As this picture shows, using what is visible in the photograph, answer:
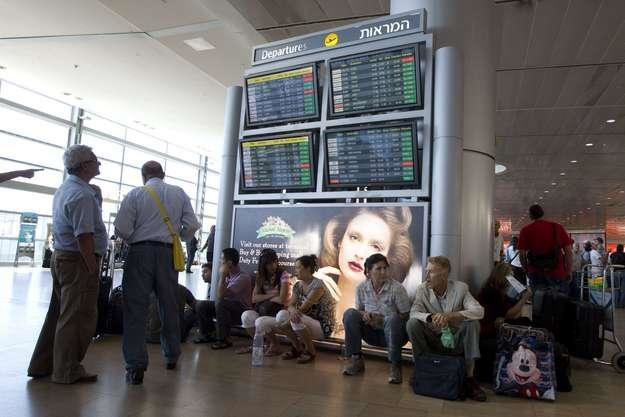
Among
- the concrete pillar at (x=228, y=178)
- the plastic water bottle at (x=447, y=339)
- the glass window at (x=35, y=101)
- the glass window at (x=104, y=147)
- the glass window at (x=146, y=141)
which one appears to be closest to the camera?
the plastic water bottle at (x=447, y=339)

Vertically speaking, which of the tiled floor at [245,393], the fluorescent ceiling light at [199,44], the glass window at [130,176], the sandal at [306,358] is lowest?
the tiled floor at [245,393]

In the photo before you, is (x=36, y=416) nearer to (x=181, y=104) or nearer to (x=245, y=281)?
(x=245, y=281)

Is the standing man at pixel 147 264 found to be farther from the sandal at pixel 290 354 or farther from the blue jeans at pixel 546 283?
the blue jeans at pixel 546 283

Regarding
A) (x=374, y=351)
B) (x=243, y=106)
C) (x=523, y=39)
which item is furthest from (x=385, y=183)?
(x=523, y=39)

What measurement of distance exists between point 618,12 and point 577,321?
4.96 meters

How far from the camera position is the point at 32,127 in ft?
50.6

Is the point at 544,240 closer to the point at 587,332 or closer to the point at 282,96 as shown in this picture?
the point at 587,332

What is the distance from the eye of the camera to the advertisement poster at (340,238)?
4.54 meters

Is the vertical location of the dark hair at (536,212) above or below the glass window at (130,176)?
below

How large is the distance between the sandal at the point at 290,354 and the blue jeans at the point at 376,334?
70cm

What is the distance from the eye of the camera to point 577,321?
474 centimetres

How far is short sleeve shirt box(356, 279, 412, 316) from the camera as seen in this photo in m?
4.07

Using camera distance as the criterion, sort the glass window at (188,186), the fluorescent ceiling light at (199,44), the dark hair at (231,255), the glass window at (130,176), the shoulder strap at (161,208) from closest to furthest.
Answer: the shoulder strap at (161,208)
the dark hair at (231,255)
the fluorescent ceiling light at (199,44)
the glass window at (130,176)
the glass window at (188,186)

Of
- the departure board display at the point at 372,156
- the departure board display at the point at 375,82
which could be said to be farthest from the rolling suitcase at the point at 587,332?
the departure board display at the point at 375,82
